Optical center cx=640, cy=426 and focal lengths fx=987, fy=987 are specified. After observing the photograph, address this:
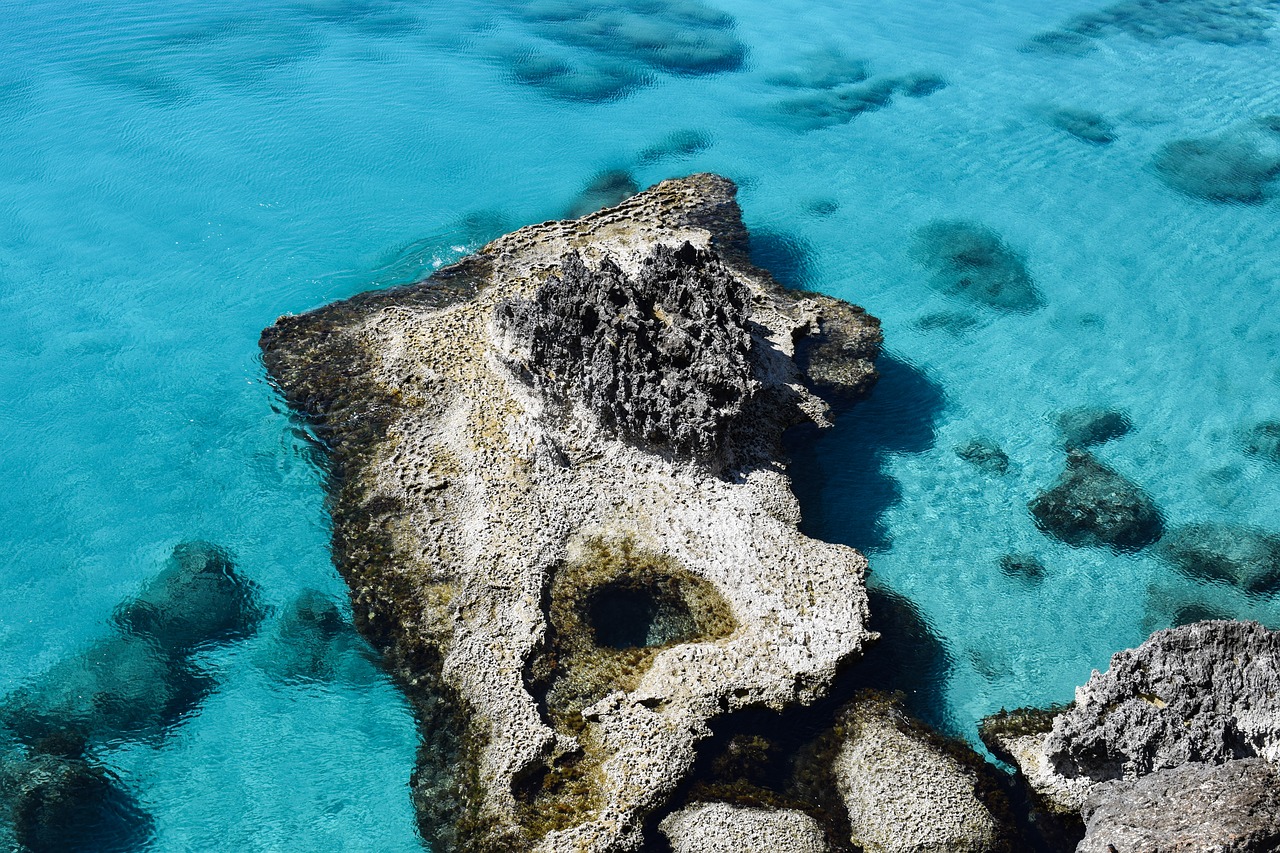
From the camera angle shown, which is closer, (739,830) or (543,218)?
(739,830)

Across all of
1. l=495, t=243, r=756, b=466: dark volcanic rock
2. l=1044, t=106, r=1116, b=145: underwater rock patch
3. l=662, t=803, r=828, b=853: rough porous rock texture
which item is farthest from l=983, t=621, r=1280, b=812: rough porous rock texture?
l=1044, t=106, r=1116, b=145: underwater rock patch

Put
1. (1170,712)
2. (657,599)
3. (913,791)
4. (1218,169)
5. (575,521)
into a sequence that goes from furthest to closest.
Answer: (1218,169) → (575,521) → (657,599) → (913,791) → (1170,712)

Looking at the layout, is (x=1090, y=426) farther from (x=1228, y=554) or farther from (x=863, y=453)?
(x=863, y=453)

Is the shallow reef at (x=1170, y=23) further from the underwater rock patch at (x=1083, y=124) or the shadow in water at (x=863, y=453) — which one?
the shadow in water at (x=863, y=453)

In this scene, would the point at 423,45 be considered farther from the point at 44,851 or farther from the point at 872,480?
the point at 44,851

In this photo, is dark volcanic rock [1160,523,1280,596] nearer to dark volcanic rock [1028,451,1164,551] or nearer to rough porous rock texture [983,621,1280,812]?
dark volcanic rock [1028,451,1164,551]

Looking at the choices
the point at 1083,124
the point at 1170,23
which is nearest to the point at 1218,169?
the point at 1083,124
